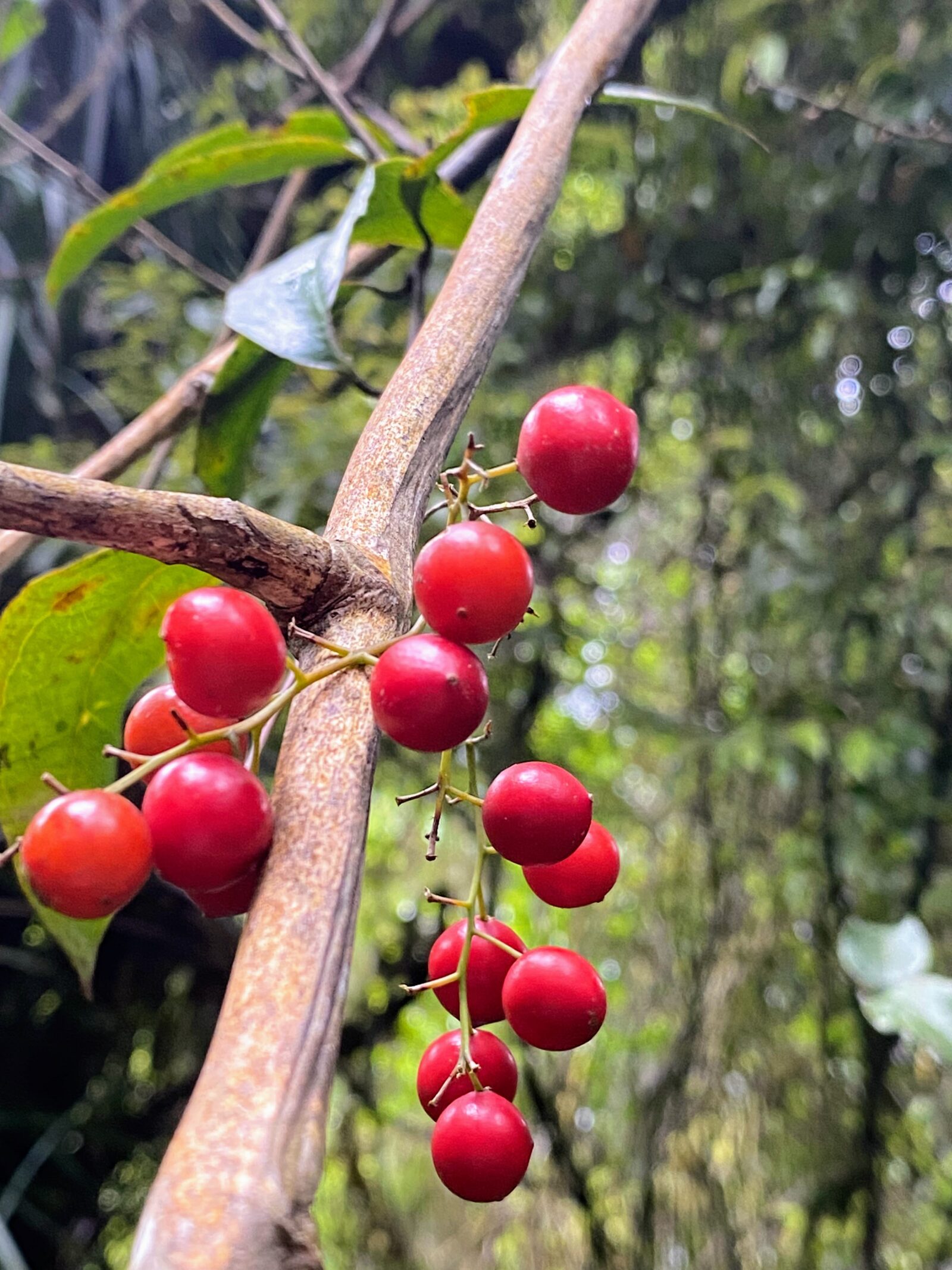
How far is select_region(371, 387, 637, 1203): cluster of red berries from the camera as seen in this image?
32 cm

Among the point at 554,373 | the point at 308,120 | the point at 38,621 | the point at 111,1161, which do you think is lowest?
the point at 111,1161

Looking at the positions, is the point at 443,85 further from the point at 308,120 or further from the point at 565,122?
the point at 565,122

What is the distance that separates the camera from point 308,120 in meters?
0.86

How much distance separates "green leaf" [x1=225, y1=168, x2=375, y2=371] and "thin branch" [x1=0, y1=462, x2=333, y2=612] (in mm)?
270

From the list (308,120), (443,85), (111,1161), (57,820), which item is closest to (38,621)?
(57,820)

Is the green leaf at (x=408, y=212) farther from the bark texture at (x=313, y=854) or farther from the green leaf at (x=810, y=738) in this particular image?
the green leaf at (x=810, y=738)

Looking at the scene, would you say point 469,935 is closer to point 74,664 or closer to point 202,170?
point 74,664

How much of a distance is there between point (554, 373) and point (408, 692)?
1.38 meters

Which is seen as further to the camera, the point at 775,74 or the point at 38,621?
the point at 775,74

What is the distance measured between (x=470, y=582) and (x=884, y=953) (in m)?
0.91

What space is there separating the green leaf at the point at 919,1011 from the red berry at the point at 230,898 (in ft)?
2.56

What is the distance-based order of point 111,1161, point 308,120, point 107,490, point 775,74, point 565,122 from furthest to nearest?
point 111,1161
point 775,74
point 308,120
point 565,122
point 107,490

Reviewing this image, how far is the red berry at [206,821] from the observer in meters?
0.29

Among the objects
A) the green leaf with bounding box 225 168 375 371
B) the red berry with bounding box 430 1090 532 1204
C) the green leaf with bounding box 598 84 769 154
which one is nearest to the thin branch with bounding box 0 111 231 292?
the green leaf with bounding box 225 168 375 371
